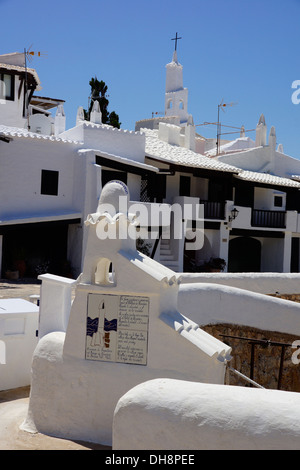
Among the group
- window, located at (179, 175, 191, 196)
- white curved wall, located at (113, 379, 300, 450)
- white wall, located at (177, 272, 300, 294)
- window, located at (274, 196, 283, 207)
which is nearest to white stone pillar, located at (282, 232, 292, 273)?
window, located at (274, 196, 283, 207)

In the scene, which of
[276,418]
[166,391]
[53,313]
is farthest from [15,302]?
[276,418]

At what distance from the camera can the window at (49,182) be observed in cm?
2463

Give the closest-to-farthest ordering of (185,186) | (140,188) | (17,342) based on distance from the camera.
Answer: (17,342), (140,188), (185,186)

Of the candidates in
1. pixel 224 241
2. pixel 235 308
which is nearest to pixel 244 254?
pixel 224 241

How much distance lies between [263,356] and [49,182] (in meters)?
14.6

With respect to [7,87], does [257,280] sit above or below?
below

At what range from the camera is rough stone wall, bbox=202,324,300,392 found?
12656 millimetres

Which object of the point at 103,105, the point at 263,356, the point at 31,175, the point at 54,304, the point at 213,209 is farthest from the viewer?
the point at 103,105

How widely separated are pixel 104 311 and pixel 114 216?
149 centimetres

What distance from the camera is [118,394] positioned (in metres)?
8.83

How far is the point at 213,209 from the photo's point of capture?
29328 millimetres

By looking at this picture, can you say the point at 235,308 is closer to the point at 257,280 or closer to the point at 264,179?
the point at 257,280

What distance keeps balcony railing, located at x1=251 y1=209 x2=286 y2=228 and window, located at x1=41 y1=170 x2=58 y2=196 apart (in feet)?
37.4

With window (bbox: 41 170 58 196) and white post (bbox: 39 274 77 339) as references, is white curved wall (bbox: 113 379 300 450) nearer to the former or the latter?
white post (bbox: 39 274 77 339)
